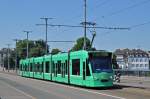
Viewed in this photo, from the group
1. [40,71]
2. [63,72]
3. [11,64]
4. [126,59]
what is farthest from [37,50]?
[63,72]

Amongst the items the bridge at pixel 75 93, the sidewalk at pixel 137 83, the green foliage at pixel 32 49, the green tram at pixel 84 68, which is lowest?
the sidewalk at pixel 137 83

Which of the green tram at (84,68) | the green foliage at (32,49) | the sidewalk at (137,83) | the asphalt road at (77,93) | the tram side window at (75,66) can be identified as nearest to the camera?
the asphalt road at (77,93)

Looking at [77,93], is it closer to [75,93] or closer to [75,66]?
[75,93]

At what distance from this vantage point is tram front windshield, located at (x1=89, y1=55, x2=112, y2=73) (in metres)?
34.2

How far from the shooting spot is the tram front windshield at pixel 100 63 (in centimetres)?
3421

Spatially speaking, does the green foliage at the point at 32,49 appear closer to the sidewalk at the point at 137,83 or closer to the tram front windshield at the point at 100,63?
the sidewalk at the point at 137,83

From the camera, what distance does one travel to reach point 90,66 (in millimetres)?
34281

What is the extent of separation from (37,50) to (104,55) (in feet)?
433

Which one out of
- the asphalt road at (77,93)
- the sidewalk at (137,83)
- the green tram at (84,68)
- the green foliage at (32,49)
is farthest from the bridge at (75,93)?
the green foliage at (32,49)

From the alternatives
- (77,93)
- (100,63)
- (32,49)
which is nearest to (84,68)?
(100,63)

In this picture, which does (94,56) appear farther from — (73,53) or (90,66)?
(73,53)

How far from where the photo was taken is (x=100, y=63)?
34.7 meters

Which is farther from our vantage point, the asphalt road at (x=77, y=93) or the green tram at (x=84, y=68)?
the green tram at (x=84, y=68)

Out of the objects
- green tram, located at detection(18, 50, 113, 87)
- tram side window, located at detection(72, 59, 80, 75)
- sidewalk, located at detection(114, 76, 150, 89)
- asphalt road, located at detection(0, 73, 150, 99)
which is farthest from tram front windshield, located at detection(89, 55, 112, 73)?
sidewalk, located at detection(114, 76, 150, 89)
